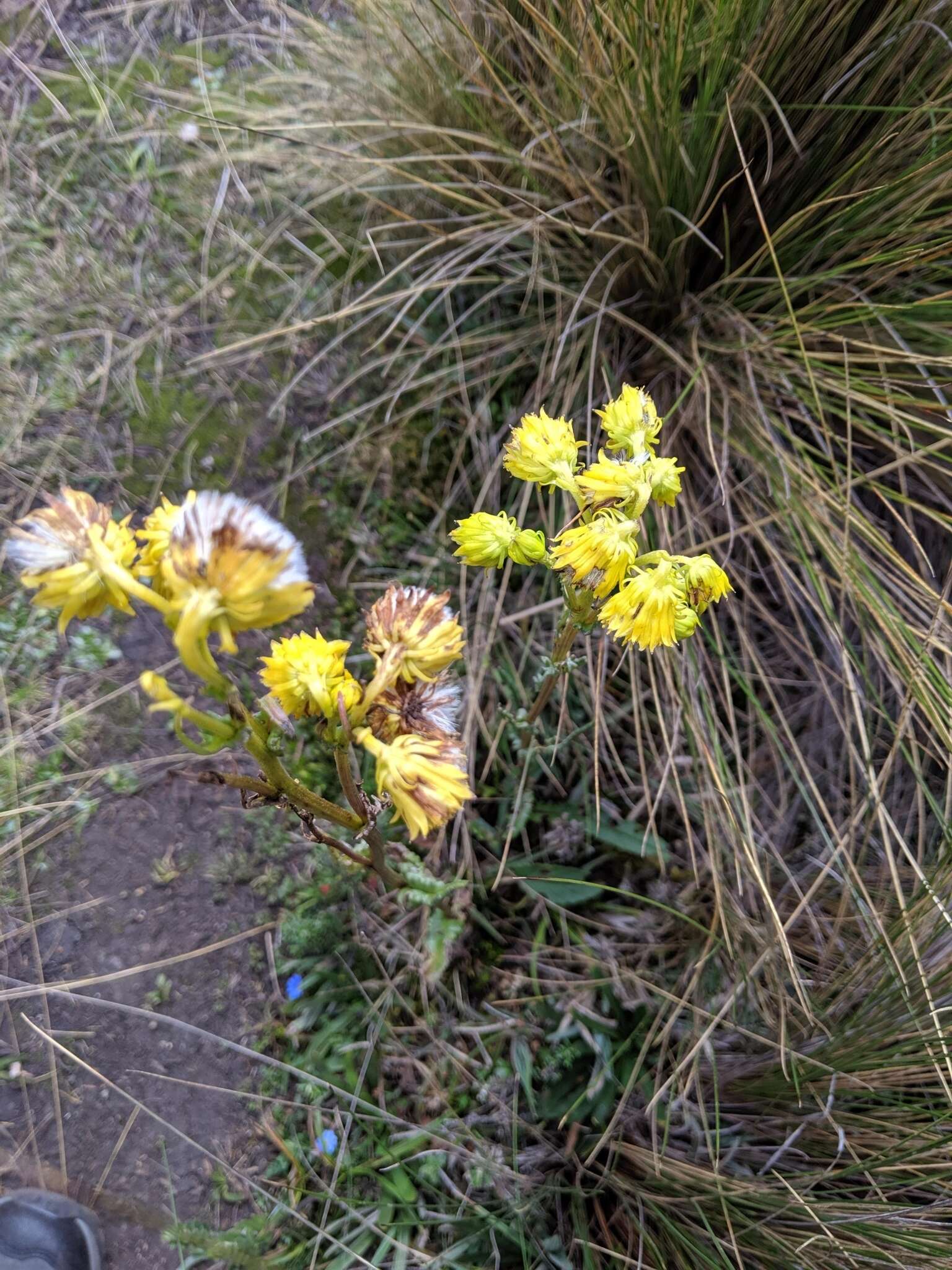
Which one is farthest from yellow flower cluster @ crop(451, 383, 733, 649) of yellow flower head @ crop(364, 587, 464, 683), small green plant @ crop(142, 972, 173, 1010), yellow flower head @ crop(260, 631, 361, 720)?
small green plant @ crop(142, 972, 173, 1010)

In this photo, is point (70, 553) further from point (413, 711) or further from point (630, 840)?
point (630, 840)

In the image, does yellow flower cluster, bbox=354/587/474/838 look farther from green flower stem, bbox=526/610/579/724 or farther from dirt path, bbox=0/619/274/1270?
dirt path, bbox=0/619/274/1270

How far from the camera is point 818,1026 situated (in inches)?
54.3

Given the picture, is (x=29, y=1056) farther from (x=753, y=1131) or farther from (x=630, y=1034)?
(x=753, y=1131)

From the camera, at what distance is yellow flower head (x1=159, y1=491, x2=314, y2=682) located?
2.36 ft

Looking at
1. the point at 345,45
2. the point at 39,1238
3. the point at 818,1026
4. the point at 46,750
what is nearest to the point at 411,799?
the point at 818,1026

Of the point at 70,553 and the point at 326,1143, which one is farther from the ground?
the point at 70,553

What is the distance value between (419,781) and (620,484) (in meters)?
0.44

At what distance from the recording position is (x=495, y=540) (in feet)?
3.41

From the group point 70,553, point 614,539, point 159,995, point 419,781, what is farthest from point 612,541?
point 159,995

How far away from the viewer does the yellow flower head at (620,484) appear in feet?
3.23

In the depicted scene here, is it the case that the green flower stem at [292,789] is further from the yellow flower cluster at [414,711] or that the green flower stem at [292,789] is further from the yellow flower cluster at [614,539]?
the yellow flower cluster at [614,539]

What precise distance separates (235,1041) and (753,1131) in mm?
1009

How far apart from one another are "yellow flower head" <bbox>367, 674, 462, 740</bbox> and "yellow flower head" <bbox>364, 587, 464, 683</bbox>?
21 millimetres
